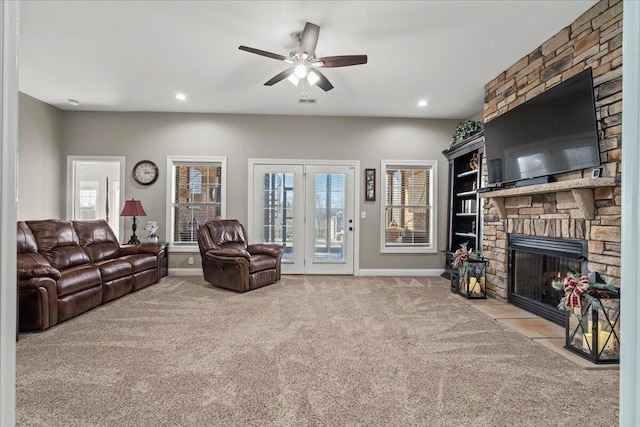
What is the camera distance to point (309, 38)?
288 centimetres

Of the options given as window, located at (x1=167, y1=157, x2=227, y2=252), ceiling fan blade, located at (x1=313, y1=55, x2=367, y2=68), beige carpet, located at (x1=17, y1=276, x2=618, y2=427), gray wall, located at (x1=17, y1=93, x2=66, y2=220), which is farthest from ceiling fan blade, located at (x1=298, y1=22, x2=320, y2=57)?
gray wall, located at (x1=17, y1=93, x2=66, y2=220)

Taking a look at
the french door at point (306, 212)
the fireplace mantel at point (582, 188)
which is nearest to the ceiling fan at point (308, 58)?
the fireplace mantel at point (582, 188)

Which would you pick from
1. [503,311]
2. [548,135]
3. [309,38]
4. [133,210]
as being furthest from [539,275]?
[133,210]

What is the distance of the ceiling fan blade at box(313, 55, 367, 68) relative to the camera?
3014 millimetres

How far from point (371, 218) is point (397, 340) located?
3078mm

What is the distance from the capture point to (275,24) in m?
3.00

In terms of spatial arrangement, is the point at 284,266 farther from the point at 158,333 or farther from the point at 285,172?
the point at 158,333

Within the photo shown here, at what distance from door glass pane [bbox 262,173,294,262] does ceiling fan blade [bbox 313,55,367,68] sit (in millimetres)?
2674

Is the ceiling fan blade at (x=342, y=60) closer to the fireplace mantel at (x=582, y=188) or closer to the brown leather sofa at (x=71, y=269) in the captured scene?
the fireplace mantel at (x=582, y=188)

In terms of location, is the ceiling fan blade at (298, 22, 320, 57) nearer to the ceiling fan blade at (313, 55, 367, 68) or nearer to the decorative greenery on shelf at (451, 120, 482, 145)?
the ceiling fan blade at (313, 55, 367, 68)

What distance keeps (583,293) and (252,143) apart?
4.75 m

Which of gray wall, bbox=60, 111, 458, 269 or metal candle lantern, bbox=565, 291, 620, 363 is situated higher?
gray wall, bbox=60, 111, 458, 269

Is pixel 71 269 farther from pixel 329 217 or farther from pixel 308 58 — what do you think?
pixel 329 217

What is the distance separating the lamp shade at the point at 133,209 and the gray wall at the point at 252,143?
43 centimetres
